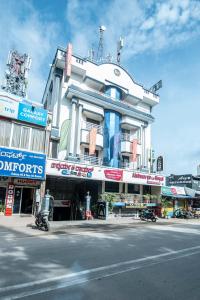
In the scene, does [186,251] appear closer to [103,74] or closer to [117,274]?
[117,274]

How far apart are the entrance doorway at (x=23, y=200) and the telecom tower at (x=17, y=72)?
21736mm

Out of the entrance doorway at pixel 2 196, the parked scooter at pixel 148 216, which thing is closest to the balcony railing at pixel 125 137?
the parked scooter at pixel 148 216

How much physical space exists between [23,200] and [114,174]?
29.2ft

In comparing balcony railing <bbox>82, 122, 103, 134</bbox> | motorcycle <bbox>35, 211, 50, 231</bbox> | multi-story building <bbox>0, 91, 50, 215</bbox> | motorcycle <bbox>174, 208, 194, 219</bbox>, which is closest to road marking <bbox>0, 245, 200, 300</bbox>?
motorcycle <bbox>35, 211, 50, 231</bbox>

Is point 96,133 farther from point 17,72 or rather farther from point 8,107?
point 17,72

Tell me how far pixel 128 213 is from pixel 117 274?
21066mm

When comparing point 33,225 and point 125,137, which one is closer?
point 33,225

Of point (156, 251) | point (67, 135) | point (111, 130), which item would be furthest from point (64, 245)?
point (111, 130)

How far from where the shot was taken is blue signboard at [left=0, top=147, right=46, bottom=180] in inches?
771

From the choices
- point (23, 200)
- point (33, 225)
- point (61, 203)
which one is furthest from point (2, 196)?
point (61, 203)

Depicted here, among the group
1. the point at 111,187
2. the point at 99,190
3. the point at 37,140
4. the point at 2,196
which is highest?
the point at 37,140

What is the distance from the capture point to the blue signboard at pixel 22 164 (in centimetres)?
1959

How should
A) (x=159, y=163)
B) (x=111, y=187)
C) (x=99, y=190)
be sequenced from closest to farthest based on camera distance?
(x=99, y=190) → (x=111, y=187) → (x=159, y=163)

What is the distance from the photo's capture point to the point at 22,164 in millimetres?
20453
